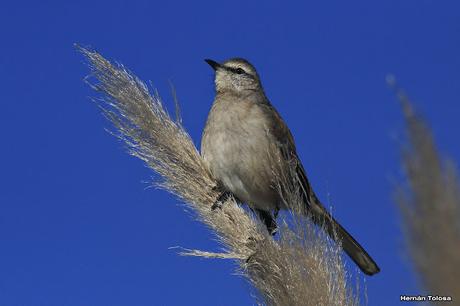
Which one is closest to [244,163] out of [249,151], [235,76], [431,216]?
[249,151]

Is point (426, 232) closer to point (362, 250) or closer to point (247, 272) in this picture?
point (247, 272)

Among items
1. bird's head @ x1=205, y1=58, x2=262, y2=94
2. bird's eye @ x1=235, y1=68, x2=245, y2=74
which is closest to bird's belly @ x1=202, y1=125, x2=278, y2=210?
bird's head @ x1=205, y1=58, x2=262, y2=94

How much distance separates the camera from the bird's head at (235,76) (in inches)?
247

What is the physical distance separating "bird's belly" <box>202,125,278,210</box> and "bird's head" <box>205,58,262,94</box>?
2.94 ft

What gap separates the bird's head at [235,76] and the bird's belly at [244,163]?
90cm

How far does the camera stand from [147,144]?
11.3 feet

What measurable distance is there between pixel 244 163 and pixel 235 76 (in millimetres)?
1363

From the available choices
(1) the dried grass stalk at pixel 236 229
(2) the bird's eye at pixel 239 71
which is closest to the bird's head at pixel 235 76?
(2) the bird's eye at pixel 239 71

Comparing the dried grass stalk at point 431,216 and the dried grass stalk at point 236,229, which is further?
the dried grass stalk at point 236,229

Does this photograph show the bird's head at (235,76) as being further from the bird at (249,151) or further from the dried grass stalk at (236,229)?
the dried grass stalk at (236,229)

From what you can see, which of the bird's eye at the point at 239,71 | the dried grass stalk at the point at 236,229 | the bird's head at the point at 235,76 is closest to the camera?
the dried grass stalk at the point at 236,229

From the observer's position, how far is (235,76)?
251 inches

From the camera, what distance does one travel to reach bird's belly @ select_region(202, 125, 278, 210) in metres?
5.34

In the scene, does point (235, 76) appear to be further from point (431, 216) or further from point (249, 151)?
point (431, 216)
